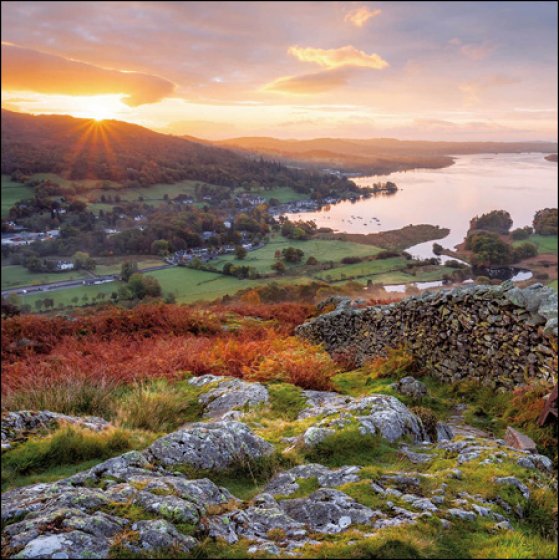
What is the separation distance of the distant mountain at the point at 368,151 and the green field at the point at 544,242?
16.3 feet

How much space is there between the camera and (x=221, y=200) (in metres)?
58.3

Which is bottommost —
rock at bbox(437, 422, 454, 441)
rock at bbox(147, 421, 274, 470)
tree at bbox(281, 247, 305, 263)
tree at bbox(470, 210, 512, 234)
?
rock at bbox(437, 422, 454, 441)

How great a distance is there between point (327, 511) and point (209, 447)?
1799mm

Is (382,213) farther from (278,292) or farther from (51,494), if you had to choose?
(51,494)

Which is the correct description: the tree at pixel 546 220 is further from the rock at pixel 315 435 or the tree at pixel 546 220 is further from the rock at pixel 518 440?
the rock at pixel 315 435

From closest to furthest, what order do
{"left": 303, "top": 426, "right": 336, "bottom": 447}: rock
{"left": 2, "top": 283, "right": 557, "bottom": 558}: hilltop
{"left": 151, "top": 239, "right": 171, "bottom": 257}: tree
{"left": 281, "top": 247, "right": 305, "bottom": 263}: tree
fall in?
1. {"left": 2, "top": 283, "right": 557, "bottom": 558}: hilltop
2. {"left": 303, "top": 426, "right": 336, "bottom": 447}: rock
3. {"left": 281, "top": 247, "right": 305, "bottom": 263}: tree
4. {"left": 151, "top": 239, "right": 171, "bottom": 257}: tree

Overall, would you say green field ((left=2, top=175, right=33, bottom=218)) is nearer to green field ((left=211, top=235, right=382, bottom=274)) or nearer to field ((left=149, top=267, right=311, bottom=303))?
field ((left=149, top=267, right=311, bottom=303))

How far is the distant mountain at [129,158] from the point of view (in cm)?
2716

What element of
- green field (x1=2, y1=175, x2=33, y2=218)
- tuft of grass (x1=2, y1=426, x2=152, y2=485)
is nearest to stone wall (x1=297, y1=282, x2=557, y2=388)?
tuft of grass (x1=2, y1=426, x2=152, y2=485)

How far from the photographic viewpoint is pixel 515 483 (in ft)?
14.4

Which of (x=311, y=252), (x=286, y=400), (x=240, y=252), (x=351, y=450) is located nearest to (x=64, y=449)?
(x=351, y=450)

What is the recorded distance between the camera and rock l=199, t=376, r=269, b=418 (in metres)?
7.87

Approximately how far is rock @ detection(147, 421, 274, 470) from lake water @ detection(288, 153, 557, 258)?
1543 centimetres

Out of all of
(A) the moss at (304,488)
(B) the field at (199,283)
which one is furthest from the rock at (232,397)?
(B) the field at (199,283)
